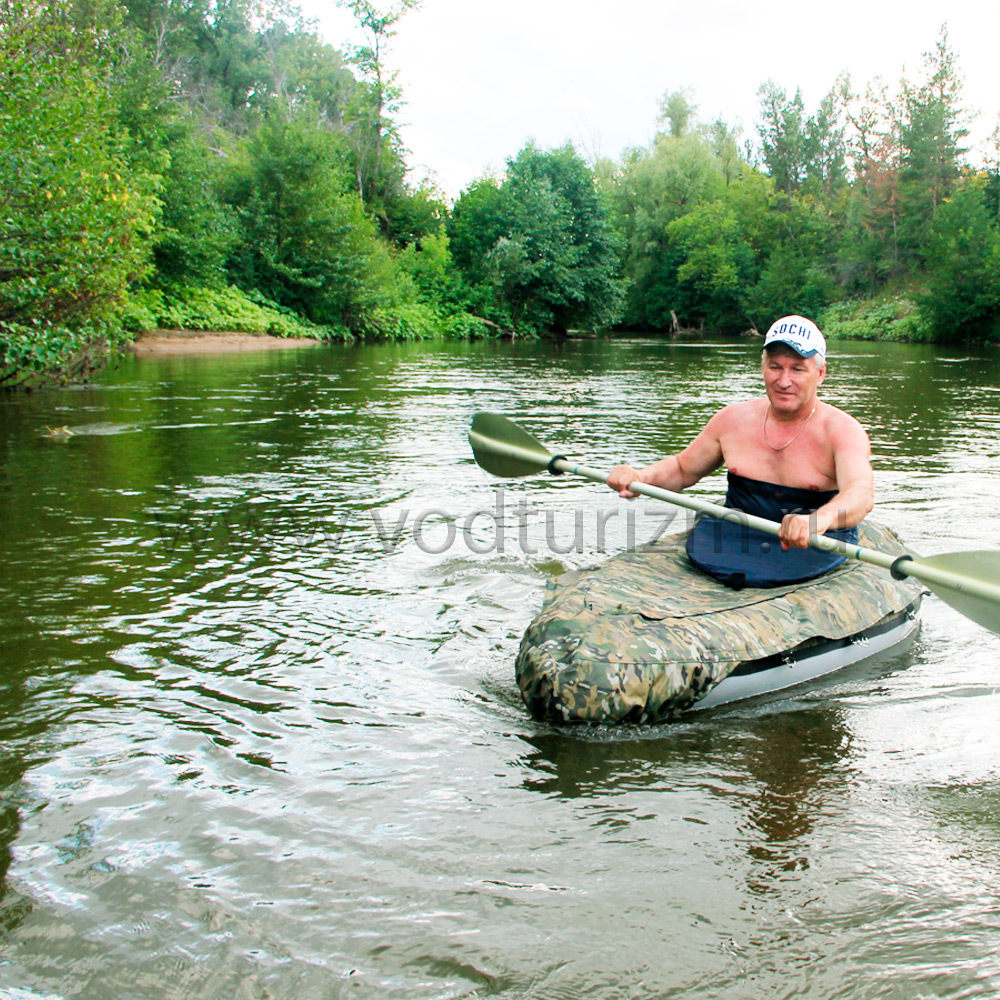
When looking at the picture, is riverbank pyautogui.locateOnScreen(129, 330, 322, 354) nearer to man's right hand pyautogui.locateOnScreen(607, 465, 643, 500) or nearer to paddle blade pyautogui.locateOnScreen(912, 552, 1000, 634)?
man's right hand pyautogui.locateOnScreen(607, 465, 643, 500)

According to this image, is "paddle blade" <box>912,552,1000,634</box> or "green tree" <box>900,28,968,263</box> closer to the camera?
"paddle blade" <box>912,552,1000,634</box>

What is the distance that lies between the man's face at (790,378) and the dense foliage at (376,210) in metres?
8.53

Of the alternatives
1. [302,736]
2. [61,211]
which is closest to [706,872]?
[302,736]

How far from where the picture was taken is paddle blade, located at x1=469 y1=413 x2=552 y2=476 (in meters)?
5.42

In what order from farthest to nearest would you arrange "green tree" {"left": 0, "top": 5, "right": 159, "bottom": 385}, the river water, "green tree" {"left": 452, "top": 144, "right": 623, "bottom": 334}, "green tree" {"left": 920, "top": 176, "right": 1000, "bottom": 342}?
1. "green tree" {"left": 452, "top": 144, "right": 623, "bottom": 334}
2. "green tree" {"left": 920, "top": 176, "right": 1000, "bottom": 342}
3. "green tree" {"left": 0, "top": 5, "right": 159, "bottom": 385}
4. the river water

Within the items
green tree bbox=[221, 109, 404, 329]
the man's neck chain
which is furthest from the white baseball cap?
green tree bbox=[221, 109, 404, 329]

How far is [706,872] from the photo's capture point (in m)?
2.52

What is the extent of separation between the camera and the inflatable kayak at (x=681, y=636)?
3.29 metres

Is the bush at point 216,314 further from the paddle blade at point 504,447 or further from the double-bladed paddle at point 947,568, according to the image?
the double-bladed paddle at point 947,568

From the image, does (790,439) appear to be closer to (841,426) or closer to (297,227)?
(841,426)

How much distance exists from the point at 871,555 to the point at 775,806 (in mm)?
1207

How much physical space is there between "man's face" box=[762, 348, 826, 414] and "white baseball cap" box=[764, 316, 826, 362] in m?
0.03

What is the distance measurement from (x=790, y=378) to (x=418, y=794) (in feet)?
7.66

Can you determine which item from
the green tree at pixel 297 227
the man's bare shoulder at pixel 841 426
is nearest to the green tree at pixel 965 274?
the green tree at pixel 297 227
